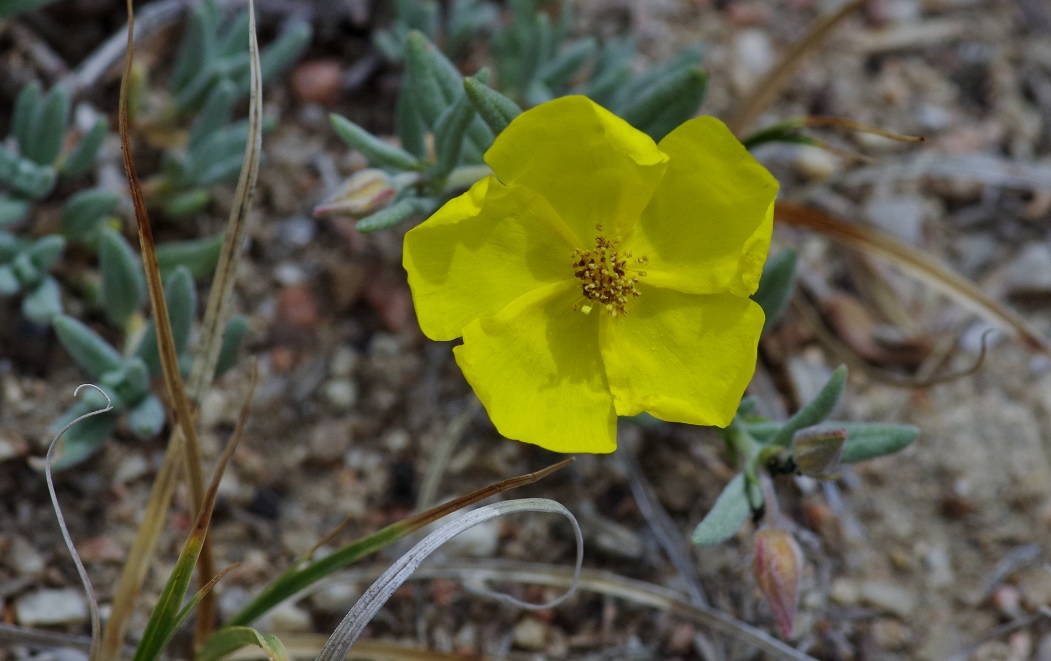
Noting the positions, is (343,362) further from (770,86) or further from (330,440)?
(770,86)

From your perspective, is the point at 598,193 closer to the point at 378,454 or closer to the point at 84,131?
the point at 378,454

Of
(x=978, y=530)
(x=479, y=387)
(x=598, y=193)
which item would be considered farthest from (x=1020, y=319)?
(x=479, y=387)

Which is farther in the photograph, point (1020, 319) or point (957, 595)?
point (1020, 319)

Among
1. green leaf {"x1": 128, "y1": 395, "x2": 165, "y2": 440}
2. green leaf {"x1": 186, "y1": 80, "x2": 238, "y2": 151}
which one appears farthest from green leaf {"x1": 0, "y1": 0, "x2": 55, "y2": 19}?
green leaf {"x1": 128, "y1": 395, "x2": 165, "y2": 440}

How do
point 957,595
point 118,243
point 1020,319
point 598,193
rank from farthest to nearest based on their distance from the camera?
point 1020,319 < point 957,595 < point 118,243 < point 598,193

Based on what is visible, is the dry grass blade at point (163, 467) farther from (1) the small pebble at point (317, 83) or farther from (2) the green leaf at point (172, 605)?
(1) the small pebble at point (317, 83)

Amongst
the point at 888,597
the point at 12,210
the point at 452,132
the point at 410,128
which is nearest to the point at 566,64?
the point at 410,128
